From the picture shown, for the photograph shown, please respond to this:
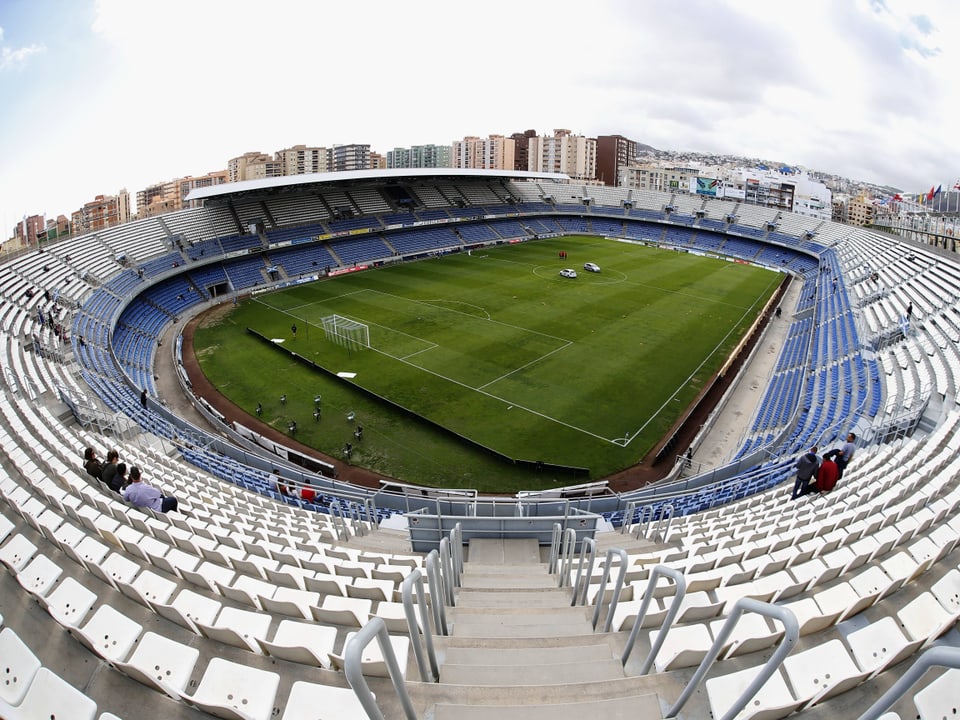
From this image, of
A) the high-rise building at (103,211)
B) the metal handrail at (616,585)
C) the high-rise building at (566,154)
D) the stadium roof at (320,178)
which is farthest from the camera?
the high-rise building at (566,154)

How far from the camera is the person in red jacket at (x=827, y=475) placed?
11887mm

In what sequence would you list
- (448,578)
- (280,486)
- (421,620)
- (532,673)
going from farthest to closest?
(280,486) < (448,578) < (532,673) < (421,620)

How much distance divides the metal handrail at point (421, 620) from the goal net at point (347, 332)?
29.0 m

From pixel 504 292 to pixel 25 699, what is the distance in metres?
42.3

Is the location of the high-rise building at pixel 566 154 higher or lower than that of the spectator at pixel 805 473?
higher

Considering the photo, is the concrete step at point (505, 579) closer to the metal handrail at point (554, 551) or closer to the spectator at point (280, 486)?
the metal handrail at point (554, 551)

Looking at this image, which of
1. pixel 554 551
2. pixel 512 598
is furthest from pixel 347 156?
pixel 512 598

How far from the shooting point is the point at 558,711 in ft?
14.3

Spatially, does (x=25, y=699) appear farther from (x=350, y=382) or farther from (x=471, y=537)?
(x=350, y=382)

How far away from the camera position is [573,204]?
8075 cm

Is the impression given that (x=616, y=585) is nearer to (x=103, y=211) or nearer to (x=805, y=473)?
(x=805, y=473)

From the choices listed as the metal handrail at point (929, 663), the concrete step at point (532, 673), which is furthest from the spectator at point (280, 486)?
the metal handrail at point (929, 663)

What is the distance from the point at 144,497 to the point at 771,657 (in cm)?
1049

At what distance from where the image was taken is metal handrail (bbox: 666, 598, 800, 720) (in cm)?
327
